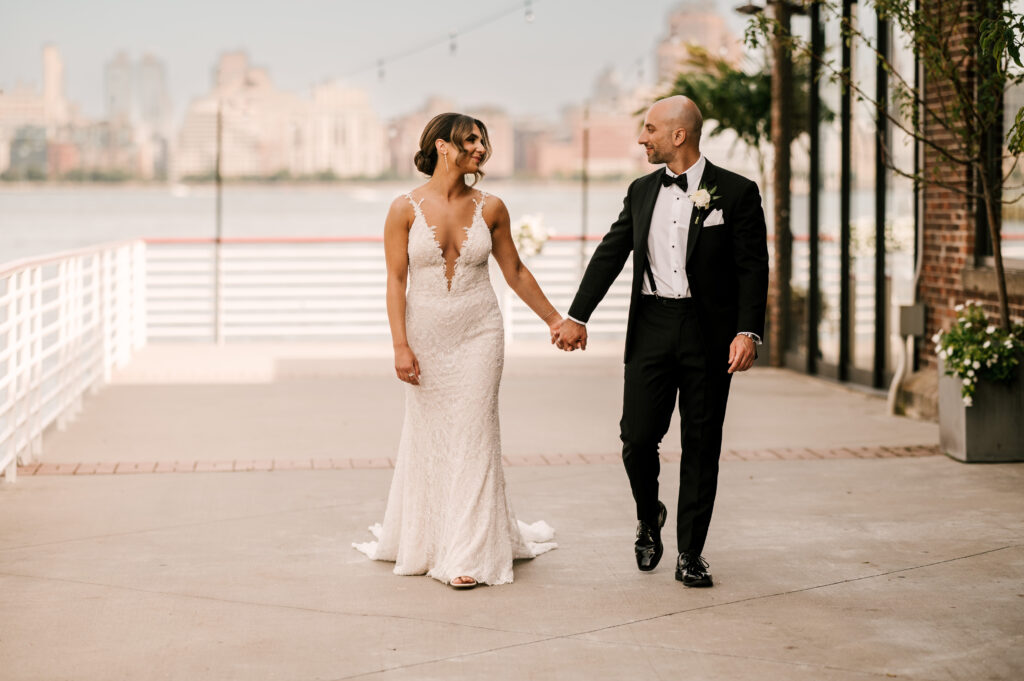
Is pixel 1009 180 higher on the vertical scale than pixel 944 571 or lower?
higher

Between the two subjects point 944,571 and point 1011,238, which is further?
point 1011,238

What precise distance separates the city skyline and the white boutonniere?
236 feet

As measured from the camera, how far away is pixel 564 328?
5.93 meters

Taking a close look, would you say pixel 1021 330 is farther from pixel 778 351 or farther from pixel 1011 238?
pixel 778 351

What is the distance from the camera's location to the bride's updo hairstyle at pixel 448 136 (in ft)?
19.4

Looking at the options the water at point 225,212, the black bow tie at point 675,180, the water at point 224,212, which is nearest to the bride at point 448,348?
the black bow tie at point 675,180

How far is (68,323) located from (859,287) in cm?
614

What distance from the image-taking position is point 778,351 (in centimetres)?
1420

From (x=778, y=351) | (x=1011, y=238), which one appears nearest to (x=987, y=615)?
(x=1011, y=238)

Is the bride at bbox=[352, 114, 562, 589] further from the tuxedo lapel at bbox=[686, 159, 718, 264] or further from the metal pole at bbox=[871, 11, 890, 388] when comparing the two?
the metal pole at bbox=[871, 11, 890, 388]

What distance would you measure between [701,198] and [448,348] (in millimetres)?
1158

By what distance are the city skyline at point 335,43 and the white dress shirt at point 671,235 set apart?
71.9 metres

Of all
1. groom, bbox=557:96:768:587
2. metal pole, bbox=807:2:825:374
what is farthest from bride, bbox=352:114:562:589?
metal pole, bbox=807:2:825:374

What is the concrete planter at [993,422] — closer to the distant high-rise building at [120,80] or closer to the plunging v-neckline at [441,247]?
the plunging v-neckline at [441,247]
